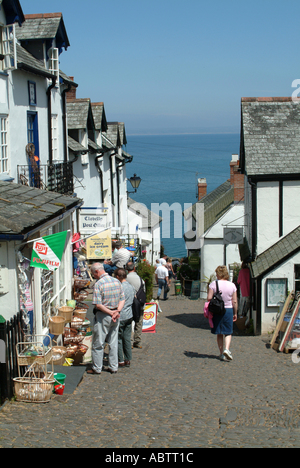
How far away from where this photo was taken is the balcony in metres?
12.5

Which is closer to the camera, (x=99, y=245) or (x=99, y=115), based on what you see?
(x=99, y=245)

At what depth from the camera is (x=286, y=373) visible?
9141 millimetres

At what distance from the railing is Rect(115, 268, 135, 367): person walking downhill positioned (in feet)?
8.02

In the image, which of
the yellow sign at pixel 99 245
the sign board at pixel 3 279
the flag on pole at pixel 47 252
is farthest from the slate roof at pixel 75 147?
the sign board at pixel 3 279

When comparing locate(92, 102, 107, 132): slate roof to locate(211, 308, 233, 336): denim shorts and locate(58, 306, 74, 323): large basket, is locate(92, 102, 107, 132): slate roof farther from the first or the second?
locate(211, 308, 233, 336): denim shorts

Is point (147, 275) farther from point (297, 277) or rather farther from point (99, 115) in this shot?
point (99, 115)

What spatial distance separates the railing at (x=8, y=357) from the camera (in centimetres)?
645

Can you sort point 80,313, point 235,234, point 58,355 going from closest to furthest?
point 58,355 < point 80,313 < point 235,234

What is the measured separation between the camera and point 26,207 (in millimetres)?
8039

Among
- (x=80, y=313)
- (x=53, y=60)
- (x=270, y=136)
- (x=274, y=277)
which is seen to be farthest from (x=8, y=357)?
(x=270, y=136)

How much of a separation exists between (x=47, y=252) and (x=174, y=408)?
3021 mm

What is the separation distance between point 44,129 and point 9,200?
6.97 metres

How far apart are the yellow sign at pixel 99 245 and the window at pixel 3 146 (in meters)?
4.34

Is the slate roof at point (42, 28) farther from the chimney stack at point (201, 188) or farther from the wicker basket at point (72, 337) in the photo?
the chimney stack at point (201, 188)
